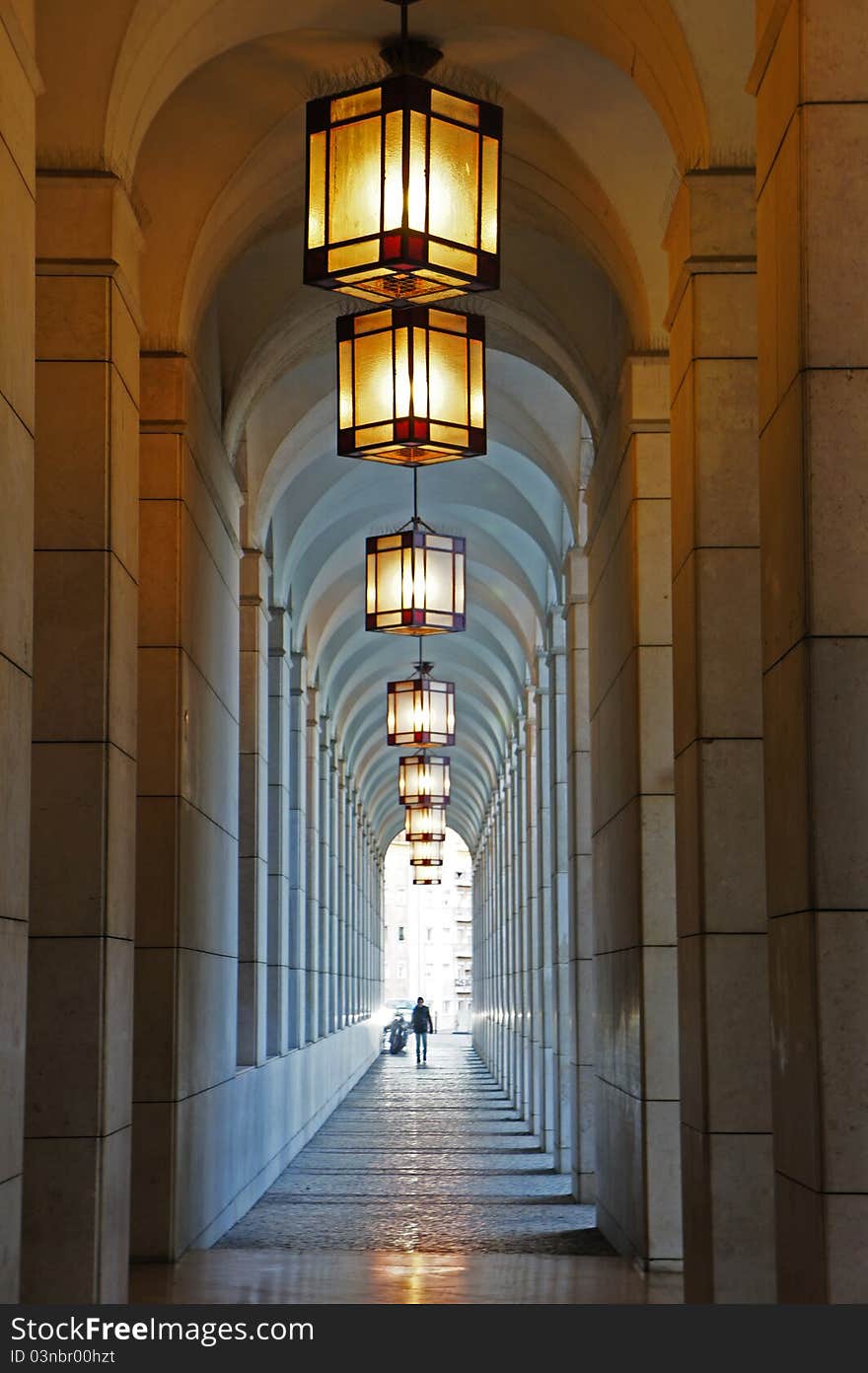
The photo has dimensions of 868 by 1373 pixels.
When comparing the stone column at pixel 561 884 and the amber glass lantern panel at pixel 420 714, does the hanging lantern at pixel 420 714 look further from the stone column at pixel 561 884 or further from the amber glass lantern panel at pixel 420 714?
the stone column at pixel 561 884

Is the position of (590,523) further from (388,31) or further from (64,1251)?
(64,1251)

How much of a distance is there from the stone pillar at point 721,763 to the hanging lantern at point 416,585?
5.68m

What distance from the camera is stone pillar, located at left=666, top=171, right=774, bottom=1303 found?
8281 millimetres

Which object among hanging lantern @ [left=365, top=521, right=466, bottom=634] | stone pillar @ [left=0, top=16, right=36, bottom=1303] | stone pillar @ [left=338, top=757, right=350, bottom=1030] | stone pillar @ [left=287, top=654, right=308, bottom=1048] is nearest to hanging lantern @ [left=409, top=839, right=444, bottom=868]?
stone pillar @ [left=338, top=757, right=350, bottom=1030]

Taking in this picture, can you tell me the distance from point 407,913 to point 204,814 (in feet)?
223

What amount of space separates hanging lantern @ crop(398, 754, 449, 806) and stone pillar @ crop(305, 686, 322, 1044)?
1.46 m

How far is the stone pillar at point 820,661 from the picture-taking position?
18.9ft

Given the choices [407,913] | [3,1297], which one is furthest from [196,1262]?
[407,913]

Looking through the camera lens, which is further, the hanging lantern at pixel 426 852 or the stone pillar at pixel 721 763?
the hanging lantern at pixel 426 852

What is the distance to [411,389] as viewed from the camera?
9.41m

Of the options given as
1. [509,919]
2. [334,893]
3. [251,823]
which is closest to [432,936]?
[334,893]

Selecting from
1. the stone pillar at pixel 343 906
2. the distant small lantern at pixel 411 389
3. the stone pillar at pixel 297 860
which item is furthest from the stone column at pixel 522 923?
the distant small lantern at pixel 411 389

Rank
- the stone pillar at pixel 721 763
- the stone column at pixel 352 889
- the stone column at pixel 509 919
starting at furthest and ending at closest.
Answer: the stone column at pixel 352 889, the stone column at pixel 509 919, the stone pillar at pixel 721 763

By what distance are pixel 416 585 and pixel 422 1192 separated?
610cm
